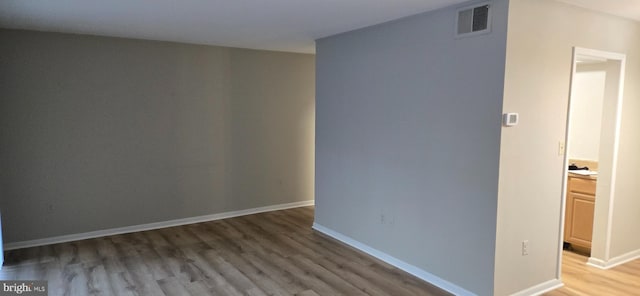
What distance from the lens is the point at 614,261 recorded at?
393 centimetres

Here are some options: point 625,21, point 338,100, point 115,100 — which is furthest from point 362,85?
point 115,100

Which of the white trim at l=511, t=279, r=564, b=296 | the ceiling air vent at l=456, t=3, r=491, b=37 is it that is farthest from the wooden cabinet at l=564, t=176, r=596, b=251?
the ceiling air vent at l=456, t=3, r=491, b=37

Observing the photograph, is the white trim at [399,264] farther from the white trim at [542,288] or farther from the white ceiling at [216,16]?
the white ceiling at [216,16]

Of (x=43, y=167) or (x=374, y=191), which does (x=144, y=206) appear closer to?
(x=43, y=167)

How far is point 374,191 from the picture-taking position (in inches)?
163

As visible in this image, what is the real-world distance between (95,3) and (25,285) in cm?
237

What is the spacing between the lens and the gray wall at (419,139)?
3027 mm

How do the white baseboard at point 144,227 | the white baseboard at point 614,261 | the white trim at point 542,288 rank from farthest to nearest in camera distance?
the white baseboard at point 144,227 → the white baseboard at point 614,261 → the white trim at point 542,288

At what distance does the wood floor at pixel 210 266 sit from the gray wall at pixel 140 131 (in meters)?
0.47

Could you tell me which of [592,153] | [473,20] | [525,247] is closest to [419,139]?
[473,20]

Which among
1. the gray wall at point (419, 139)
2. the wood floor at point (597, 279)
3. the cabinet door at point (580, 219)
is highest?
the gray wall at point (419, 139)

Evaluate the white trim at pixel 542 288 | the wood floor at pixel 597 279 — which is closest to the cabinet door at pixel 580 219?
the wood floor at pixel 597 279

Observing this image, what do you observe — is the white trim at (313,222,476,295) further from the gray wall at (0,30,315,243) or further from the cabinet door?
the cabinet door

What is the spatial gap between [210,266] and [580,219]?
3.77 meters
